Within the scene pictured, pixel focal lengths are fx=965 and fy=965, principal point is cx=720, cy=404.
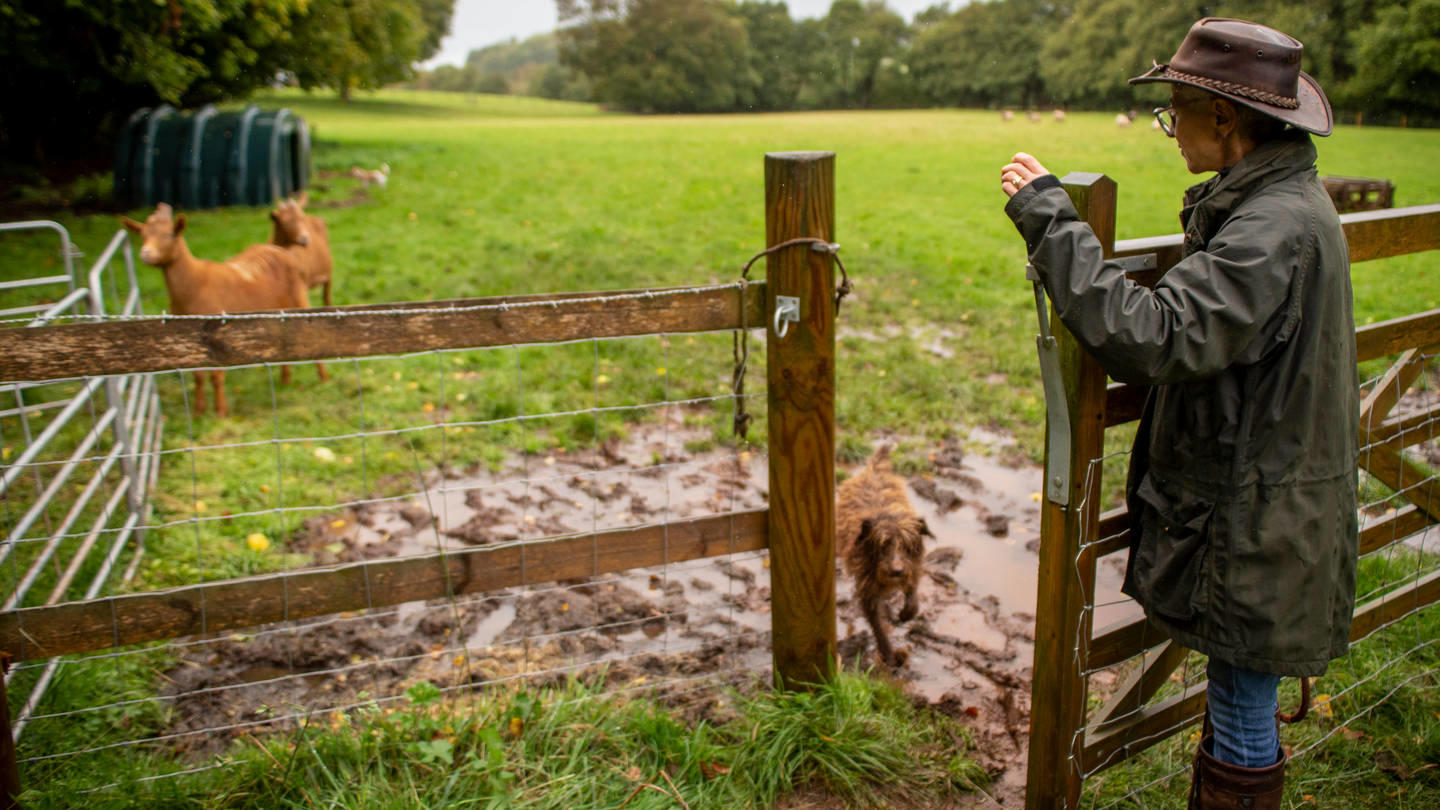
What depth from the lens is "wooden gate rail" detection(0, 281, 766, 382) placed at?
2.54 metres

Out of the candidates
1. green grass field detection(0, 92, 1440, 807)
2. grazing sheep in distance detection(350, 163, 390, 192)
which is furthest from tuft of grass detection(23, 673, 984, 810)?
grazing sheep in distance detection(350, 163, 390, 192)

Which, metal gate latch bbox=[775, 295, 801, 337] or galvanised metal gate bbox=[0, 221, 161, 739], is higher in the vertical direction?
metal gate latch bbox=[775, 295, 801, 337]

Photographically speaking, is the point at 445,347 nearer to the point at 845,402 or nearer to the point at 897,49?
the point at 845,402

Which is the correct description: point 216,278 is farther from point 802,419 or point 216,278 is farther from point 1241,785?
point 1241,785

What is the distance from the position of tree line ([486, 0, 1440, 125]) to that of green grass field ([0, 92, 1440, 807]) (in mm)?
1238

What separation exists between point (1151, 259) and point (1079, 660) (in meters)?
1.06

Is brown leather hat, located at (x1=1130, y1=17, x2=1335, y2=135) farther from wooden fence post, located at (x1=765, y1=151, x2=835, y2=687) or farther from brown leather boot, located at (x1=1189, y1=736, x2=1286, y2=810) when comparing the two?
brown leather boot, located at (x1=1189, y1=736, x2=1286, y2=810)

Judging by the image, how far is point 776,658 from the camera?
3381mm

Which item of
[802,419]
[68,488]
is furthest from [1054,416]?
[68,488]

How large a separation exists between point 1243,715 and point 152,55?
55.1 feet

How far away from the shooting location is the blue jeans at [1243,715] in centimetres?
222

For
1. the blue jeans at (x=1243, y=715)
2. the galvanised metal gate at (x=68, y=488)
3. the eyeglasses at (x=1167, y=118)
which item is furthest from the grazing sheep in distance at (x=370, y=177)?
the blue jeans at (x=1243, y=715)

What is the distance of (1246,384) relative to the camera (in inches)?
79.7

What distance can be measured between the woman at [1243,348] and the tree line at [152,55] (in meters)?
13.6
